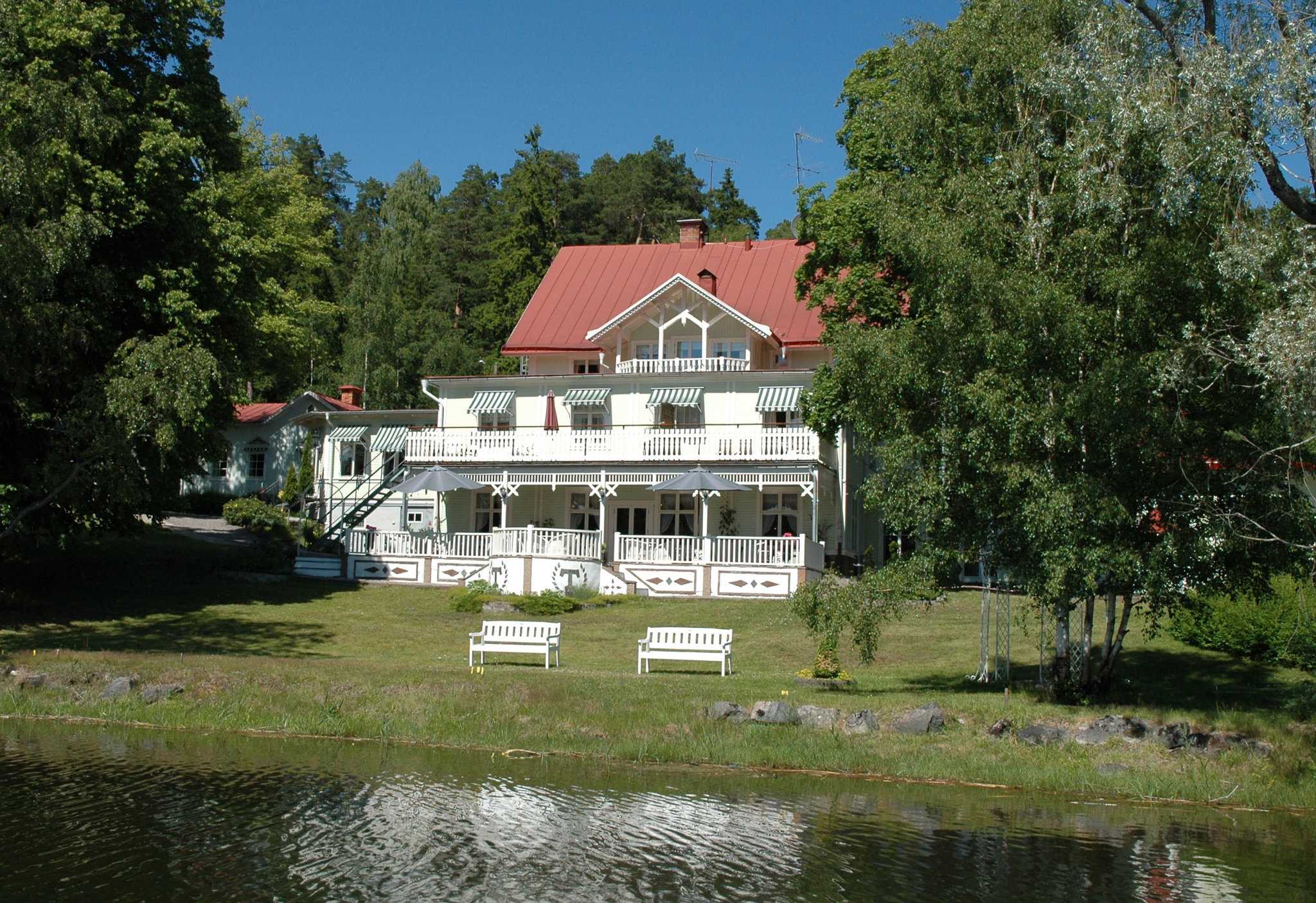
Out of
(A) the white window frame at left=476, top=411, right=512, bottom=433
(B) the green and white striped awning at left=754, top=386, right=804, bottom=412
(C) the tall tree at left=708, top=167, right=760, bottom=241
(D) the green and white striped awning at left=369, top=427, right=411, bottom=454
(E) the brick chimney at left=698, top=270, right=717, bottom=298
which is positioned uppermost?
(C) the tall tree at left=708, top=167, right=760, bottom=241

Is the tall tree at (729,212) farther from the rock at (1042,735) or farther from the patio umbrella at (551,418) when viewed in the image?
the rock at (1042,735)

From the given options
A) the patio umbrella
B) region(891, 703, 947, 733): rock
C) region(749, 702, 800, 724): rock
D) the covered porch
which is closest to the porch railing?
the covered porch

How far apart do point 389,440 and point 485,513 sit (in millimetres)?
5308

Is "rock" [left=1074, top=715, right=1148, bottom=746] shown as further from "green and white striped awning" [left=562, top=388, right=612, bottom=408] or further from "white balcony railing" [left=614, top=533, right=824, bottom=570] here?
"green and white striped awning" [left=562, top=388, right=612, bottom=408]

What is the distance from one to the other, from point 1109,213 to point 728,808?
9264mm

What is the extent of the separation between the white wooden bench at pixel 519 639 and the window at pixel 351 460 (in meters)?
Result: 25.2

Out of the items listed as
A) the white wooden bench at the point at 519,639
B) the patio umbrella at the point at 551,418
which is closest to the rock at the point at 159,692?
the white wooden bench at the point at 519,639

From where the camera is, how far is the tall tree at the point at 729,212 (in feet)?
245

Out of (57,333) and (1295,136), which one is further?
(57,333)

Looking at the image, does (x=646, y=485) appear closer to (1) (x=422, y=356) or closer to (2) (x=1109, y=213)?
(2) (x=1109, y=213)

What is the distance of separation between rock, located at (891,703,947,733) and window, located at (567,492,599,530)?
79.7ft

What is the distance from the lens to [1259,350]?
1358 centimetres

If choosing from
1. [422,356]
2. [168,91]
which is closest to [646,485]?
[168,91]

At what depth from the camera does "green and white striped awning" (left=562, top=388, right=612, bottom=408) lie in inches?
→ 1515
